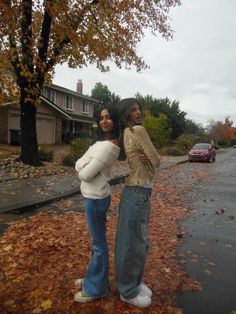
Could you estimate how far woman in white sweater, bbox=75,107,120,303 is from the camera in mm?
3508

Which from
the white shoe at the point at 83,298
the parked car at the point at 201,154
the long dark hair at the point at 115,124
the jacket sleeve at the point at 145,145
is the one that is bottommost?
the parked car at the point at 201,154

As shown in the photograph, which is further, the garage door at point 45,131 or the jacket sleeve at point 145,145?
the garage door at point 45,131

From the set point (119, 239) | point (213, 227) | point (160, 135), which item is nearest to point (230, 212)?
point (213, 227)

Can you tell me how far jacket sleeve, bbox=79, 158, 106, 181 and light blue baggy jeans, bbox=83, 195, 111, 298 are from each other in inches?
10.2

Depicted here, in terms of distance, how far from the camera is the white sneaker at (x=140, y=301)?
12.2ft

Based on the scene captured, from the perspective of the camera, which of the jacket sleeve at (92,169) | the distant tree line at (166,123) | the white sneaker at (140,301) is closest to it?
the jacket sleeve at (92,169)

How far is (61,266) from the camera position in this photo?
4871 mm

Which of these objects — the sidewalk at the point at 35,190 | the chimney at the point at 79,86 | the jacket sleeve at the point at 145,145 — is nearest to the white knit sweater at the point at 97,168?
the jacket sleeve at the point at 145,145

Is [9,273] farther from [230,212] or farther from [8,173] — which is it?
[8,173]

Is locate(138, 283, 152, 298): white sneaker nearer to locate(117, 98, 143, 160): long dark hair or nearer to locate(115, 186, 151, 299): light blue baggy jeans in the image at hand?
locate(115, 186, 151, 299): light blue baggy jeans

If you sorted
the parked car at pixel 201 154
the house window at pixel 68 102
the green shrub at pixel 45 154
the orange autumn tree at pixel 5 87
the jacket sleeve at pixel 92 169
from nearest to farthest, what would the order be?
the jacket sleeve at pixel 92 169
the orange autumn tree at pixel 5 87
the green shrub at pixel 45 154
the parked car at pixel 201 154
the house window at pixel 68 102

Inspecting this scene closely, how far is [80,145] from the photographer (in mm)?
18609

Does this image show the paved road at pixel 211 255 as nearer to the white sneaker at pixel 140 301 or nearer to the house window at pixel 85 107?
the white sneaker at pixel 140 301

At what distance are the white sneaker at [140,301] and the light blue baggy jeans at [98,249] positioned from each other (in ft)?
0.92
